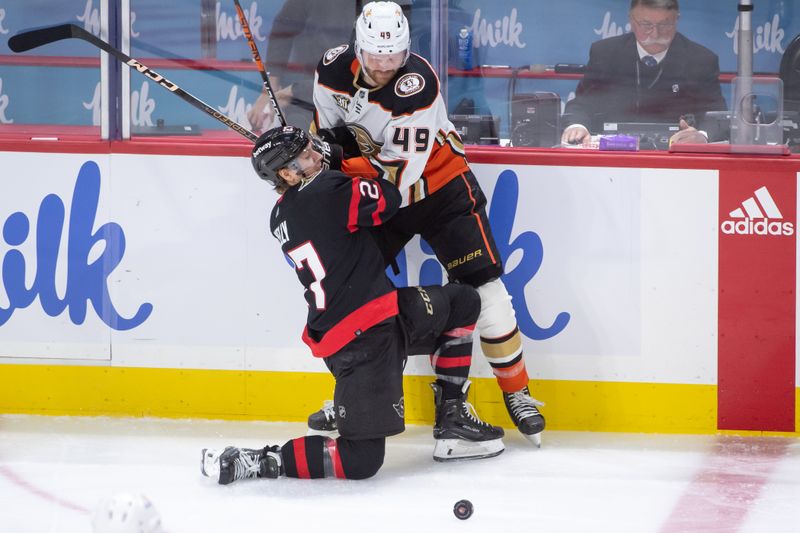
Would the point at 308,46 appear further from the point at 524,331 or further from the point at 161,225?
the point at 524,331

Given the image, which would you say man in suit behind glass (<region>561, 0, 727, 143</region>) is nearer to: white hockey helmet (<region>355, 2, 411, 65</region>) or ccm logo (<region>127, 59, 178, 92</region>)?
white hockey helmet (<region>355, 2, 411, 65</region>)

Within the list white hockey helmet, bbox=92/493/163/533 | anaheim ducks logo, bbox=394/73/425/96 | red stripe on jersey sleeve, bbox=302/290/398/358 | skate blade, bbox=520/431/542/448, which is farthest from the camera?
skate blade, bbox=520/431/542/448

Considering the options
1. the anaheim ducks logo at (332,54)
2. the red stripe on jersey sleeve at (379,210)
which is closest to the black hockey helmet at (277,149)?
the red stripe on jersey sleeve at (379,210)

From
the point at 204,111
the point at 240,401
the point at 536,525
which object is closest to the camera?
the point at 536,525

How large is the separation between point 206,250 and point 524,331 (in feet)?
3.37

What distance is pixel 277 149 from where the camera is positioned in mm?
2975

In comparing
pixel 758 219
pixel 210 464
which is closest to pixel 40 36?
pixel 210 464

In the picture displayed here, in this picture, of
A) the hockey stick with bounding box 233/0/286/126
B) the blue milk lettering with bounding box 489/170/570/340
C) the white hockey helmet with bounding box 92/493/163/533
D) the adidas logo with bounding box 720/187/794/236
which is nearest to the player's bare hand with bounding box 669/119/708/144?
the adidas logo with bounding box 720/187/794/236

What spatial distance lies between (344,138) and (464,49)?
0.58 metres

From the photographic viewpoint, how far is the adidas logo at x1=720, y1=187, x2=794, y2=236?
348cm

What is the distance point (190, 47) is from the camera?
373 centimetres

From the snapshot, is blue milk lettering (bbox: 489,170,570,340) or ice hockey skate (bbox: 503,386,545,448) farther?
blue milk lettering (bbox: 489,170,570,340)

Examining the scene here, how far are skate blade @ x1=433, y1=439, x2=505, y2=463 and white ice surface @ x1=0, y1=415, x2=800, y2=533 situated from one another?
0.03 meters

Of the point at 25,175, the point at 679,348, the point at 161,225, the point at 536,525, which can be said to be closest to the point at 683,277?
the point at 679,348
